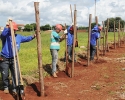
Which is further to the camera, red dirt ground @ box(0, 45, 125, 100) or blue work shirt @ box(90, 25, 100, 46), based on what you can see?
blue work shirt @ box(90, 25, 100, 46)

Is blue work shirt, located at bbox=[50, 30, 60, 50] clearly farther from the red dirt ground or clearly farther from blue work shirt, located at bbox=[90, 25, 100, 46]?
blue work shirt, located at bbox=[90, 25, 100, 46]

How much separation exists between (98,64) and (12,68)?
7599mm

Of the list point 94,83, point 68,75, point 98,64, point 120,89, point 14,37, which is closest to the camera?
point 14,37

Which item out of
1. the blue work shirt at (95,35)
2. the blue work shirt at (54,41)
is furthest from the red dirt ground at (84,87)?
the blue work shirt at (95,35)

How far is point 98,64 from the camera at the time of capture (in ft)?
46.5

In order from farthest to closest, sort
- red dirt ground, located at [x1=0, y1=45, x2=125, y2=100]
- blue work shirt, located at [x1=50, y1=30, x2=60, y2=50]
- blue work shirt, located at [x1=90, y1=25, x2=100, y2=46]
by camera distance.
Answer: blue work shirt, located at [x1=90, y1=25, x2=100, y2=46]
blue work shirt, located at [x1=50, y1=30, x2=60, y2=50]
red dirt ground, located at [x1=0, y1=45, x2=125, y2=100]

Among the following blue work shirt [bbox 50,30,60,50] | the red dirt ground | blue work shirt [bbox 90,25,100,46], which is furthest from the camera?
blue work shirt [bbox 90,25,100,46]

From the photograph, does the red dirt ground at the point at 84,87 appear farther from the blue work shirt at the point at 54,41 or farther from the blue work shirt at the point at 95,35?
the blue work shirt at the point at 95,35

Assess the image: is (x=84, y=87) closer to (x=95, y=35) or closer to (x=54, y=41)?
(x=54, y=41)

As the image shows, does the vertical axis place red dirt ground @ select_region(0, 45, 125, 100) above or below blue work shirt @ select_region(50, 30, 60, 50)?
below

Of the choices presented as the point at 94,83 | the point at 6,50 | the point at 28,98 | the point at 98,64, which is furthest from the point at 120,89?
the point at 98,64

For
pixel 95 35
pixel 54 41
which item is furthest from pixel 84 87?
pixel 95 35

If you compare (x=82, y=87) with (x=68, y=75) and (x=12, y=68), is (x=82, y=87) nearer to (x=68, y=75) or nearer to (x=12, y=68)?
(x=68, y=75)

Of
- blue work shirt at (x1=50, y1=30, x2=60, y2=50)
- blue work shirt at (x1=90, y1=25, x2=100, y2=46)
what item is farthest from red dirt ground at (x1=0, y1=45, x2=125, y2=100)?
blue work shirt at (x1=90, y1=25, x2=100, y2=46)
